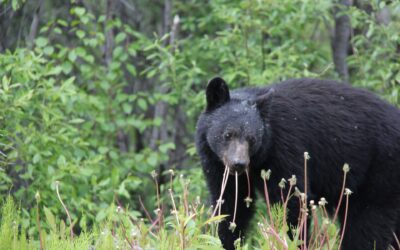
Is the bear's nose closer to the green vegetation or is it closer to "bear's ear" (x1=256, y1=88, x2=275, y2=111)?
"bear's ear" (x1=256, y1=88, x2=275, y2=111)

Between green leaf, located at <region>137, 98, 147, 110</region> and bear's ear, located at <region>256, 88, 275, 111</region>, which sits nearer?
bear's ear, located at <region>256, 88, 275, 111</region>

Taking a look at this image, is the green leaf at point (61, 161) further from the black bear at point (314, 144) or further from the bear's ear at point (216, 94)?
the bear's ear at point (216, 94)

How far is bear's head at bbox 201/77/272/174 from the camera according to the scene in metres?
5.87

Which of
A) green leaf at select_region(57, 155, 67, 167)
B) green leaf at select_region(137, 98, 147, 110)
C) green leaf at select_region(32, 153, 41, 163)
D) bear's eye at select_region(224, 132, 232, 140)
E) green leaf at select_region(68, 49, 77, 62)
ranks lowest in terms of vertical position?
green leaf at select_region(57, 155, 67, 167)

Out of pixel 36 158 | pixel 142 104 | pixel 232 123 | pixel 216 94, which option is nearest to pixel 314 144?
pixel 232 123

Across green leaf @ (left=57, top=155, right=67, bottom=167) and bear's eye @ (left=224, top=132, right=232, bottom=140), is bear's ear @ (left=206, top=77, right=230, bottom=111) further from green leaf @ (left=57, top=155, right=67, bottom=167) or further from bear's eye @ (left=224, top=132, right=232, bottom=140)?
green leaf @ (left=57, top=155, right=67, bottom=167)

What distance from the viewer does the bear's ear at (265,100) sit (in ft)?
19.7

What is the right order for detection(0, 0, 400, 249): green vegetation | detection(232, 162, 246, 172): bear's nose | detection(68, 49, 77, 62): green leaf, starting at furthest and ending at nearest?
detection(68, 49, 77, 62): green leaf < detection(0, 0, 400, 249): green vegetation < detection(232, 162, 246, 172): bear's nose

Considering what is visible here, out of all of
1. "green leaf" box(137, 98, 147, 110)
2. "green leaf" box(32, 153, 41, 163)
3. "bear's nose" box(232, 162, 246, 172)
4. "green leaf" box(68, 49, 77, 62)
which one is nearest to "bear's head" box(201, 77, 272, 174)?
"bear's nose" box(232, 162, 246, 172)

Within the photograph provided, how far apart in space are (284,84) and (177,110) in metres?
4.62

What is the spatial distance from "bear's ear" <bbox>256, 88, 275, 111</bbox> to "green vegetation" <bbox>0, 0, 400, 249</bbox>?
42.1 inches

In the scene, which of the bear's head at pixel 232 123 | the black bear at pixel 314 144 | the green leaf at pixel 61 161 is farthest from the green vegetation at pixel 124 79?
the bear's head at pixel 232 123

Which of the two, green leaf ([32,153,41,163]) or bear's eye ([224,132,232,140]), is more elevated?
bear's eye ([224,132,232,140])

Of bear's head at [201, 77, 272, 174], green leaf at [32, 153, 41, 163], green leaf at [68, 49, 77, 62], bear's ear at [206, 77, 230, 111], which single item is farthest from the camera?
green leaf at [68, 49, 77, 62]
